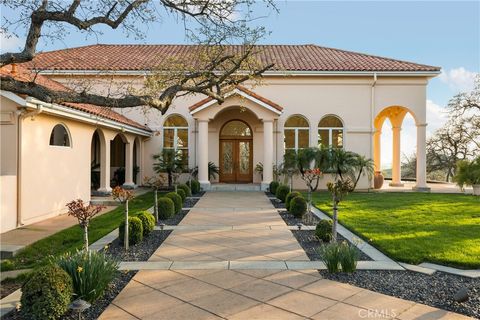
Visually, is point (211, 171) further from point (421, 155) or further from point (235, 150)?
point (421, 155)

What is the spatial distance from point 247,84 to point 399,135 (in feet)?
32.6

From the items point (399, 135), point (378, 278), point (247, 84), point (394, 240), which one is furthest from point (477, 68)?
point (378, 278)

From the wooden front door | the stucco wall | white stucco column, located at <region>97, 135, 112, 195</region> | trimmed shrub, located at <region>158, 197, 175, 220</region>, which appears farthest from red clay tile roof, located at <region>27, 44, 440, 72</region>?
trimmed shrub, located at <region>158, 197, 175, 220</region>

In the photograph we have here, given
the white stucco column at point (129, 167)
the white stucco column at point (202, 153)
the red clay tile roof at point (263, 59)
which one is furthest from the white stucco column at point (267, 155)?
the white stucco column at point (129, 167)

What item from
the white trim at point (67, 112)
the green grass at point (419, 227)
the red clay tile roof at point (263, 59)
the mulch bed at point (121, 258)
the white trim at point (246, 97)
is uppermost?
the red clay tile roof at point (263, 59)

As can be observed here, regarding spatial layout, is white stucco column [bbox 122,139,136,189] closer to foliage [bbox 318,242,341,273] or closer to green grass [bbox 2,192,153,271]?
green grass [bbox 2,192,153,271]

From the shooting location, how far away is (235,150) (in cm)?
1967

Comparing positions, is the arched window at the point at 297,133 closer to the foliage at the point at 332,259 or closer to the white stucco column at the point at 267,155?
the white stucco column at the point at 267,155

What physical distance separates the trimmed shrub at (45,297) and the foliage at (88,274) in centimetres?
34

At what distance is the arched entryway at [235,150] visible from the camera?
64.4 ft

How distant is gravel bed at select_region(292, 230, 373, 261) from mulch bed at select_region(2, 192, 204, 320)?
2.88 metres

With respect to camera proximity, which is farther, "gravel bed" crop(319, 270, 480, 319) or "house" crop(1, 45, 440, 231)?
"house" crop(1, 45, 440, 231)

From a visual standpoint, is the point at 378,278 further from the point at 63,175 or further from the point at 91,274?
the point at 63,175

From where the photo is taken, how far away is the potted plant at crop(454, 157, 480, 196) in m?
16.7
